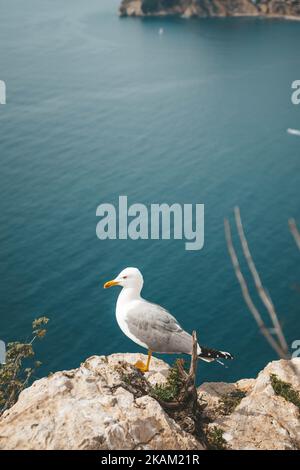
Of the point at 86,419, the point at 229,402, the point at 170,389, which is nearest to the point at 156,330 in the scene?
the point at 170,389

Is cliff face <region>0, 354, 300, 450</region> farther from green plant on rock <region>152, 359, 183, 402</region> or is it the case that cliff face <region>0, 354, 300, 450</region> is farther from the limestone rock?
green plant on rock <region>152, 359, 183, 402</region>

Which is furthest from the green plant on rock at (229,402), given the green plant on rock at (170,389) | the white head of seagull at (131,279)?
the white head of seagull at (131,279)

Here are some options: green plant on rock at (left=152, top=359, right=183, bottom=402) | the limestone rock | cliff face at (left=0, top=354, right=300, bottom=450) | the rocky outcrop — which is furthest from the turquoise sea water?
the limestone rock

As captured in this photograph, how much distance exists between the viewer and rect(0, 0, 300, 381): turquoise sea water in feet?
203

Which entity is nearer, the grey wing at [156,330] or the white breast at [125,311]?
the grey wing at [156,330]

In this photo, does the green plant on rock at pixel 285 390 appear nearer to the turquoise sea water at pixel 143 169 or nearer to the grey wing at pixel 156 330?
the grey wing at pixel 156 330

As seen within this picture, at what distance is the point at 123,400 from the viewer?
17.1 meters

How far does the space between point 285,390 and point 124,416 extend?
25.7 ft

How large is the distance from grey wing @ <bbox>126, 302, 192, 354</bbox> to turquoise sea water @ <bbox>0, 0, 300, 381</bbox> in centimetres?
3188

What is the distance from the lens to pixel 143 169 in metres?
94.7

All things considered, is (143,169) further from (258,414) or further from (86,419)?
(86,419)

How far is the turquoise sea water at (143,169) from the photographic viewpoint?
62.0 meters

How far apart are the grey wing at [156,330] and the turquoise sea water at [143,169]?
105 feet

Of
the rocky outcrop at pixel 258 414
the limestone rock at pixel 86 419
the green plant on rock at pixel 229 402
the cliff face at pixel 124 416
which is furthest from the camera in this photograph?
the green plant on rock at pixel 229 402
